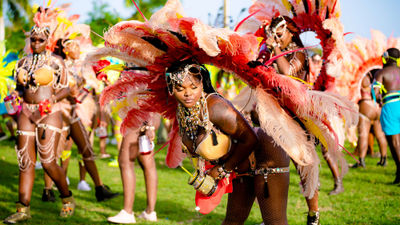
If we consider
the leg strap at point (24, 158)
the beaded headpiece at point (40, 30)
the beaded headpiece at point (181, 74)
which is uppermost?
the beaded headpiece at point (40, 30)

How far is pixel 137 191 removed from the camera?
7.06 metres

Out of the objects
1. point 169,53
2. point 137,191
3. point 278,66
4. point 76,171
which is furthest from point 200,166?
point 76,171

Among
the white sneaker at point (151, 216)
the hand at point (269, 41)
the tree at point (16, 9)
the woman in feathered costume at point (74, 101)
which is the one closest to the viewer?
the hand at point (269, 41)

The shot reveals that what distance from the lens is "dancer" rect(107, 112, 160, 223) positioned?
513 cm

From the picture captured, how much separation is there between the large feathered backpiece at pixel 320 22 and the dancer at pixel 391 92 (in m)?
3.59

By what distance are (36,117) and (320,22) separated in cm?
370

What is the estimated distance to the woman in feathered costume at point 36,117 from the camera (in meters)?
5.16

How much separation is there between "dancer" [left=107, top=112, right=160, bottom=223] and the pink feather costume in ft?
7.28

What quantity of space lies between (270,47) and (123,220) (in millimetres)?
2871

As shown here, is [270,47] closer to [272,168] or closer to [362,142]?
[272,168]

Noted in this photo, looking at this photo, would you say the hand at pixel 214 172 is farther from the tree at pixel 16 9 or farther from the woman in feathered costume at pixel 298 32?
the tree at pixel 16 9

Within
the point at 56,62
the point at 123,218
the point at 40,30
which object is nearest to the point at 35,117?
the point at 56,62

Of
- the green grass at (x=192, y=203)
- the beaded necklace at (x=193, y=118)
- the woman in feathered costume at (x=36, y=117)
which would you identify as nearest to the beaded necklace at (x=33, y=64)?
the woman in feathered costume at (x=36, y=117)

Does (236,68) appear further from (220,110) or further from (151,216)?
(151,216)
